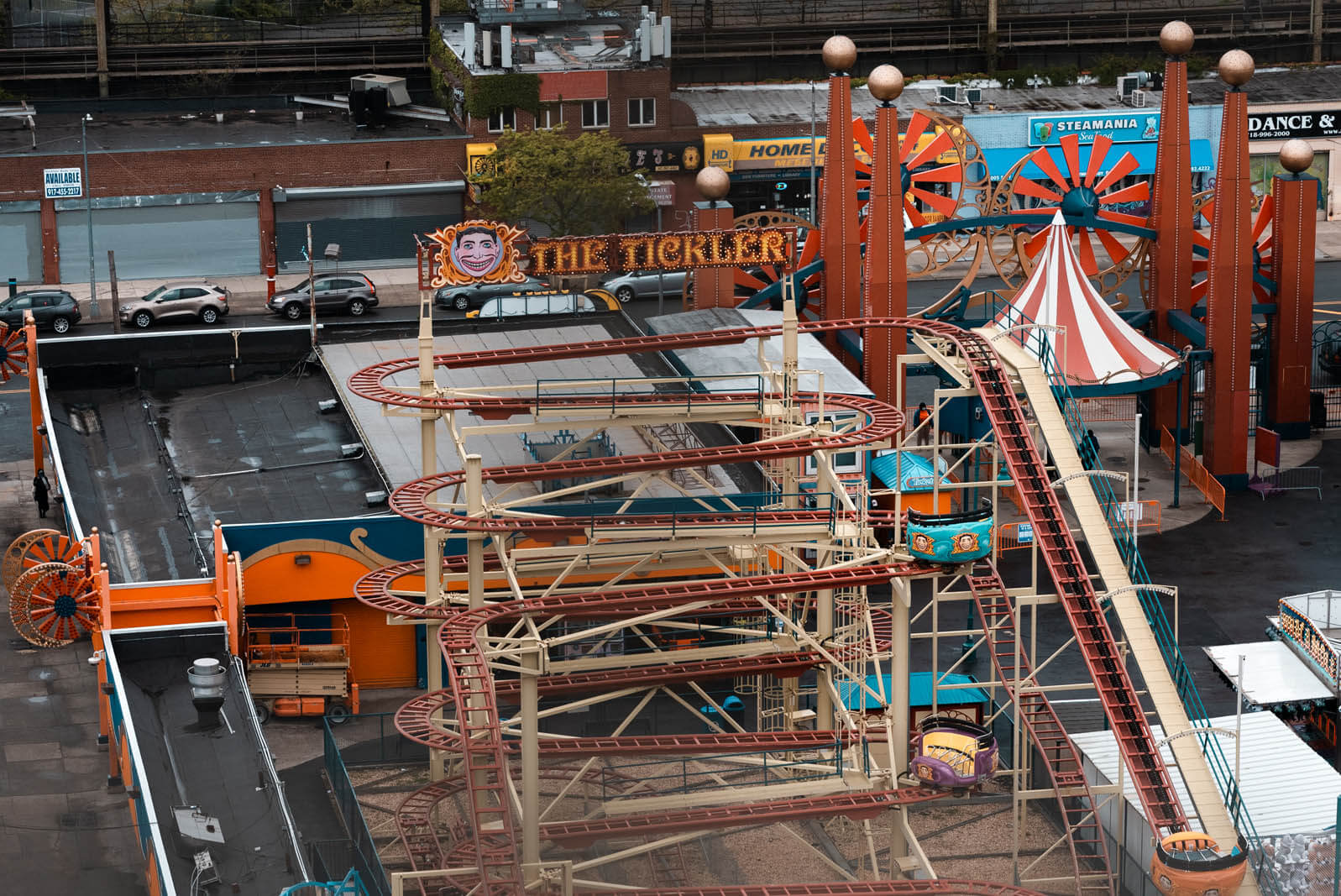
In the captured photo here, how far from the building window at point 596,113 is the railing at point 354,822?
4437cm

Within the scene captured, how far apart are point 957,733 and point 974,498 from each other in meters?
20.8

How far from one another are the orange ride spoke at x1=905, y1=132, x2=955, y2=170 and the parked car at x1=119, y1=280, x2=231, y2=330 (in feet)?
83.4

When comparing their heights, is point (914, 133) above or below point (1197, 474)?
above

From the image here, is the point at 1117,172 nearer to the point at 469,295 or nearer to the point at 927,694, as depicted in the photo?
the point at 469,295

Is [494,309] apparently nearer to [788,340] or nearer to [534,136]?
[534,136]

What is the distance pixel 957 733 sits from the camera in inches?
1232

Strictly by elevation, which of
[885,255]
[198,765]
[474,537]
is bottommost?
[198,765]

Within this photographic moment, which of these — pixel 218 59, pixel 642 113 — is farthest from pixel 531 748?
pixel 218 59

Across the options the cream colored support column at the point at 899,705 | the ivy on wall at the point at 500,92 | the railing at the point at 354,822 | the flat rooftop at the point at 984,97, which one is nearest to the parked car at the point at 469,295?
the ivy on wall at the point at 500,92

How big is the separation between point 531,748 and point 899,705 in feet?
18.3

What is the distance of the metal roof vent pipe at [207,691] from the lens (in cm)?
3553

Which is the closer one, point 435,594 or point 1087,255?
point 435,594

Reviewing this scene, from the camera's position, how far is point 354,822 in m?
34.4

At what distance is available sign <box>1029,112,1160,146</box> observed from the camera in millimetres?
83812
